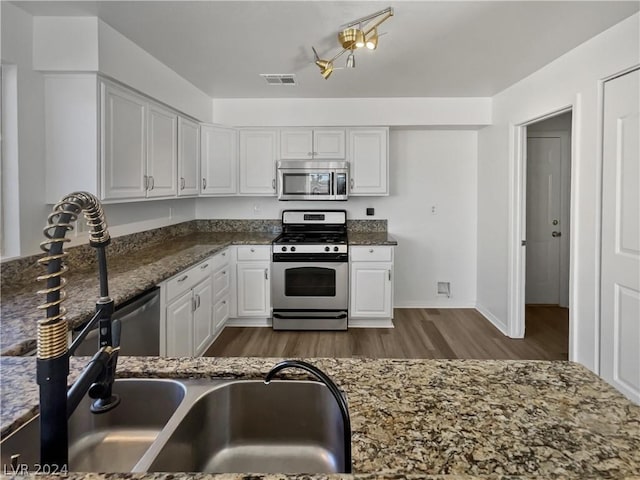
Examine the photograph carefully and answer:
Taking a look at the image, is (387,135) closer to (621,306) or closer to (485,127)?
(485,127)

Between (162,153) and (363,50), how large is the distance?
1778 millimetres

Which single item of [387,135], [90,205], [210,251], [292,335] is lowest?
[292,335]

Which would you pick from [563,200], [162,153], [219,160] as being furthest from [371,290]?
[563,200]

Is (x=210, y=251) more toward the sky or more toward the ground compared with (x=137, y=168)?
more toward the ground

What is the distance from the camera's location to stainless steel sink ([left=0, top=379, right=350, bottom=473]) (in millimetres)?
986

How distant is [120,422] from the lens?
1.04m

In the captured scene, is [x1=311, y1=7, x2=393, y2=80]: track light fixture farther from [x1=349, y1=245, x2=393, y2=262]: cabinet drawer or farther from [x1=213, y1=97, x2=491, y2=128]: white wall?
[x1=349, y1=245, x2=393, y2=262]: cabinet drawer

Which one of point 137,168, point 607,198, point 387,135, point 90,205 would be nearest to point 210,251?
point 137,168

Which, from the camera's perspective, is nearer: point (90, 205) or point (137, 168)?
point (90, 205)

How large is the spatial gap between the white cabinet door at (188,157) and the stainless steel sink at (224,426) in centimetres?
272

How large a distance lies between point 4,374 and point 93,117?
1.80 meters

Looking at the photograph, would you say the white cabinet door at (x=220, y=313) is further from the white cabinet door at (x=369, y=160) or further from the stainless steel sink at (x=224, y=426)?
the stainless steel sink at (x=224, y=426)

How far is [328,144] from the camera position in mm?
4207

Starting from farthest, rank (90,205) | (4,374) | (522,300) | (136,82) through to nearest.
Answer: (522,300) → (136,82) → (4,374) → (90,205)
